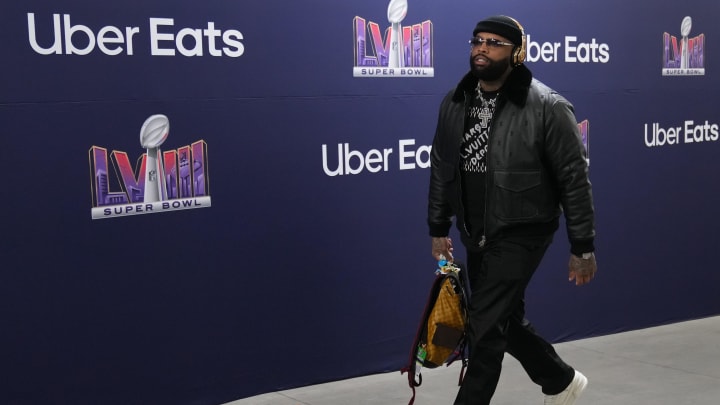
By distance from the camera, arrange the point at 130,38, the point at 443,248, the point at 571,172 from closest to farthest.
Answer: the point at 571,172 → the point at 130,38 → the point at 443,248

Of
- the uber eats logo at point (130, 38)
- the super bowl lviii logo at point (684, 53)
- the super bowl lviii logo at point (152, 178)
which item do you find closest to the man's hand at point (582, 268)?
the super bowl lviii logo at point (152, 178)

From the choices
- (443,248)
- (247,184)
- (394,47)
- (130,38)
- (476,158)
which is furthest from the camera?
(394,47)

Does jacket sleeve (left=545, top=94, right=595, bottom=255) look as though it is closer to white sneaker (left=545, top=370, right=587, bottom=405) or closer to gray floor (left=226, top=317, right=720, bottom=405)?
white sneaker (left=545, top=370, right=587, bottom=405)

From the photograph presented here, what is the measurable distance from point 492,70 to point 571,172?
1.60 feet

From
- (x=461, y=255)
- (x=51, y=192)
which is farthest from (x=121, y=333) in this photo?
(x=461, y=255)

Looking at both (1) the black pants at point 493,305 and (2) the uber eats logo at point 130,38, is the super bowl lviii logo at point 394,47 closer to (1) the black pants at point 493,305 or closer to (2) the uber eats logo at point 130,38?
(2) the uber eats logo at point 130,38

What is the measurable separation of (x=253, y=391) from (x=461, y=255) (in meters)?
1.32

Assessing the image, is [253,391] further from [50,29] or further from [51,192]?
[50,29]

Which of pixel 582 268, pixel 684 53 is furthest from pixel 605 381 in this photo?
pixel 684 53

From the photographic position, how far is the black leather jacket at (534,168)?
3736 millimetres

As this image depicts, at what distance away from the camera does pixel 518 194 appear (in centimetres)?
374

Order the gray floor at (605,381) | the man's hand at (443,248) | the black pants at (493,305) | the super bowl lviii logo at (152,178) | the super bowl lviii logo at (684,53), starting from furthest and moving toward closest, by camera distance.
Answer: the super bowl lviii logo at (684,53), the gray floor at (605,381), the man's hand at (443,248), the super bowl lviii logo at (152,178), the black pants at (493,305)

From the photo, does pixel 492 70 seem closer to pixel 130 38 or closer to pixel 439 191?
pixel 439 191

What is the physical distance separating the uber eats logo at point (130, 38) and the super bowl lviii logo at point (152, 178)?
0.30m
